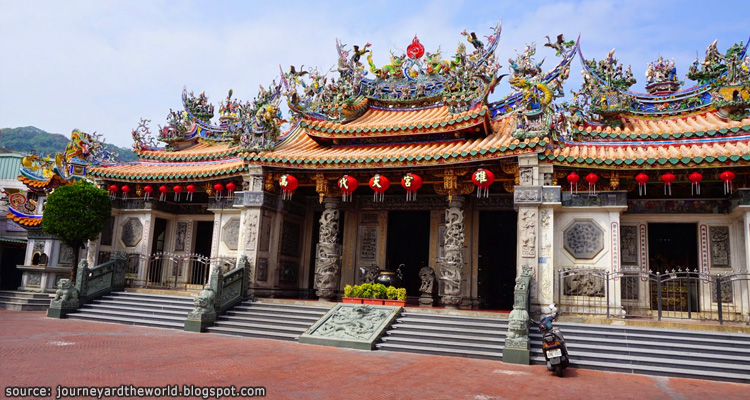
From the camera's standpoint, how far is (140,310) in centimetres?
1409

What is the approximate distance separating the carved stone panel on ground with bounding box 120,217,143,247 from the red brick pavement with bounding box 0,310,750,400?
7.04 m

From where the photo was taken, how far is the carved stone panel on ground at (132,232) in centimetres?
1770

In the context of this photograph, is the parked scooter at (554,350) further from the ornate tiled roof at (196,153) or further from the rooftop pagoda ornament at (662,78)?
the ornate tiled roof at (196,153)

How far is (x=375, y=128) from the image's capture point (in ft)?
50.6

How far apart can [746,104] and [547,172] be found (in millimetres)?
5166

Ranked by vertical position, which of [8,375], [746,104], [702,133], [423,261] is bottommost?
[8,375]

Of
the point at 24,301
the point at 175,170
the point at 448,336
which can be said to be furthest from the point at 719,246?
the point at 24,301

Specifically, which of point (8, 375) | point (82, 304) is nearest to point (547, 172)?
point (8, 375)

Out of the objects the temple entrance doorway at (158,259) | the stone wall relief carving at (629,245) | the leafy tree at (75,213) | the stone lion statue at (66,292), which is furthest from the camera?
the temple entrance doorway at (158,259)

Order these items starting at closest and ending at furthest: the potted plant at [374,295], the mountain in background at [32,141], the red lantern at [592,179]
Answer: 1. the red lantern at [592,179]
2. the potted plant at [374,295]
3. the mountain in background at [32,141]

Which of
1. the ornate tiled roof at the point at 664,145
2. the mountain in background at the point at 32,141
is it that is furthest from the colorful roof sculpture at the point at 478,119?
the mountain in background at the point at 32,141

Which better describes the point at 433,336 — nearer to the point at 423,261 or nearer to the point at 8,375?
the point at 423,261

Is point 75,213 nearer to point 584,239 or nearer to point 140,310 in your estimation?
point 140,310

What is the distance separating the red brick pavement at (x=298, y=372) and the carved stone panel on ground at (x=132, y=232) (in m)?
7.04
